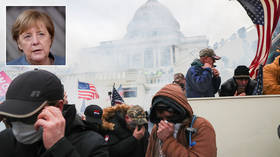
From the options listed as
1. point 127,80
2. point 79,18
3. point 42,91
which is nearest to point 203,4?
point 127,80

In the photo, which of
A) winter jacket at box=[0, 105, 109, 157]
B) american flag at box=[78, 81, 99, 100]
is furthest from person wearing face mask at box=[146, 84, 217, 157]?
american flag at box=[78, 81, 99, 100]

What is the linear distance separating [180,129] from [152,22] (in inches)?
379

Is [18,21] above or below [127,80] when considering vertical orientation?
above

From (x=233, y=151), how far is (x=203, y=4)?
705 centimetres

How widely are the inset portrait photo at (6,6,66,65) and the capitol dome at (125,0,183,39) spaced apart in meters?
4.97

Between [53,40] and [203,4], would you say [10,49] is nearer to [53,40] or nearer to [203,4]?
[53,40]

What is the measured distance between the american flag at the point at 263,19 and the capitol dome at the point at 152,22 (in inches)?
142

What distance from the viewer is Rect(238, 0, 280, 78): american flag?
692 cm

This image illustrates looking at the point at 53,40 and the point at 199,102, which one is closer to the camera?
the point at 199,102

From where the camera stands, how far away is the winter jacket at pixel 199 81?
4.74 metres

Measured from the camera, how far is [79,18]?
10.7 meters

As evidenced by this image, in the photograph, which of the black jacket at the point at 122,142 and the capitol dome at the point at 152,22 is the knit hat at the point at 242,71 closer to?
the black jacket at the point at 122,142

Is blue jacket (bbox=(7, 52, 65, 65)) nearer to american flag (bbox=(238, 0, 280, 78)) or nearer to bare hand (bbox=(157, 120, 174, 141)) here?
bare hand (bbox=(157, 120, 174, 141))

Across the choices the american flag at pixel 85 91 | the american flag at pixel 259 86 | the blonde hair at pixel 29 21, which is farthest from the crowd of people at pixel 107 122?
the blonde hair at pixel 29 21
